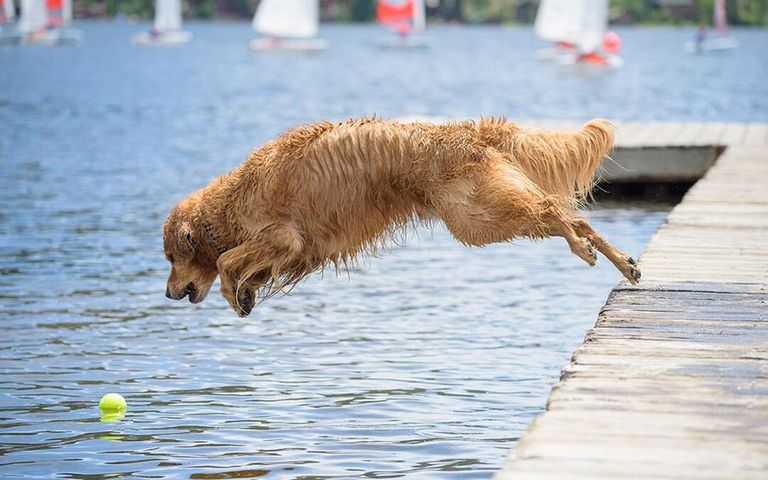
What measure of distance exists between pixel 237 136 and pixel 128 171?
21.6ft

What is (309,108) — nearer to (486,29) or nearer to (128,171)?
(128,171)

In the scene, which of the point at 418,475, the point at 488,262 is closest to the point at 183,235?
the point at 418,475

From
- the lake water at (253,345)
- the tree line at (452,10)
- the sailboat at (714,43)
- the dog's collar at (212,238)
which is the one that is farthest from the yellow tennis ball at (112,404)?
the tree line at (452,10)

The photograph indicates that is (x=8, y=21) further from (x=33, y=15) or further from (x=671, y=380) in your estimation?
(x=671, y=380)

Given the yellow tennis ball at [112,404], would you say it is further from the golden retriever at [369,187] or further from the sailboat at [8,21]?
the sailboat at [8,21]

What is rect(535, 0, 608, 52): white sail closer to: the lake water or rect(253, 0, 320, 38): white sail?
rect(253, 0, 320, 38): white sail

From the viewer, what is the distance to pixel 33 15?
70688 mm

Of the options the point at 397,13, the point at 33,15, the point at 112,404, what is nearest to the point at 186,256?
the point at 112,404

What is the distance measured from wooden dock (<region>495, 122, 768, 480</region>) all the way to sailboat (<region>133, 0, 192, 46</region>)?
2718 inches

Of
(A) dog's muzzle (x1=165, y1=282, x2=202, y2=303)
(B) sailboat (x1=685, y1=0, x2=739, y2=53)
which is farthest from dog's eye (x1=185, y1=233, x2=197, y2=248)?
(B) sailboat (x1=685, y1=0, x2=739, y2=53)

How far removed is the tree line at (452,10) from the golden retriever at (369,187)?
11110 cm

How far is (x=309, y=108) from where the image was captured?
35344mm

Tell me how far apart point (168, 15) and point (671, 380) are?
74.9m

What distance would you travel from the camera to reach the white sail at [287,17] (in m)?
55.4
